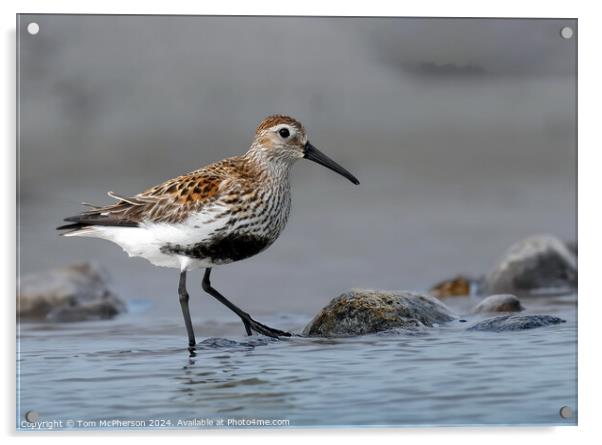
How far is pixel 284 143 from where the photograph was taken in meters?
7.40

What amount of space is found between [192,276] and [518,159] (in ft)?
8.25

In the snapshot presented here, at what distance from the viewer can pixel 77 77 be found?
23.5ft

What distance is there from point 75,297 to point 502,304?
10.0 feet

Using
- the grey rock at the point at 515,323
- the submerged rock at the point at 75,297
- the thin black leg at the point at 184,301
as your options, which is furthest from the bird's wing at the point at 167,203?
the grey rock at the point at 515,323

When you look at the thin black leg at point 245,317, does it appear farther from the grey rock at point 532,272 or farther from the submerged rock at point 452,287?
the grey rock at point 532,272

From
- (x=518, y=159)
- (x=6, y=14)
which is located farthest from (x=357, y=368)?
(x=6, y=14)

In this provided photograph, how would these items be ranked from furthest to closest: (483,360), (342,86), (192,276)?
1. (192,276)
2. (342,86)
3. (483,360)

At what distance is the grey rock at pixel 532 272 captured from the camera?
8.19m

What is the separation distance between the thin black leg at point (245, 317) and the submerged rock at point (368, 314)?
0.22 m

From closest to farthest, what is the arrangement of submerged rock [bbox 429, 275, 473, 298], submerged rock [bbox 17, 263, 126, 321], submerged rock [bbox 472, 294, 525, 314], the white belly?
the white belly → submerged rock [bbox 17, 263, 126, 321] → submerged rock [bbox 472, 294, 525, 314] → submerged rock [bbox 429, 275, 473, 298]

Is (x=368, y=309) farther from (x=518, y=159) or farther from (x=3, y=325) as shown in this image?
(x=3, y=325)

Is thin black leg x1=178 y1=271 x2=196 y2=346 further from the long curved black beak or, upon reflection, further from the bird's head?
the long curved black beak

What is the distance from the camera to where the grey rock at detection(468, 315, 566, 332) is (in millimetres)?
7406

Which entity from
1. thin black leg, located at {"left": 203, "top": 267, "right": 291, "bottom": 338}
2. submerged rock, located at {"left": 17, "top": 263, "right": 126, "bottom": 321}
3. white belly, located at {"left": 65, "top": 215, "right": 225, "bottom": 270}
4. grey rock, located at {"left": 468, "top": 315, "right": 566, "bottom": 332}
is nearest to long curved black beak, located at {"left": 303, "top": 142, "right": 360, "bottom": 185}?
white belly, located at {"left": 65, "top": 215, "right": 225, "bottom": 270}
